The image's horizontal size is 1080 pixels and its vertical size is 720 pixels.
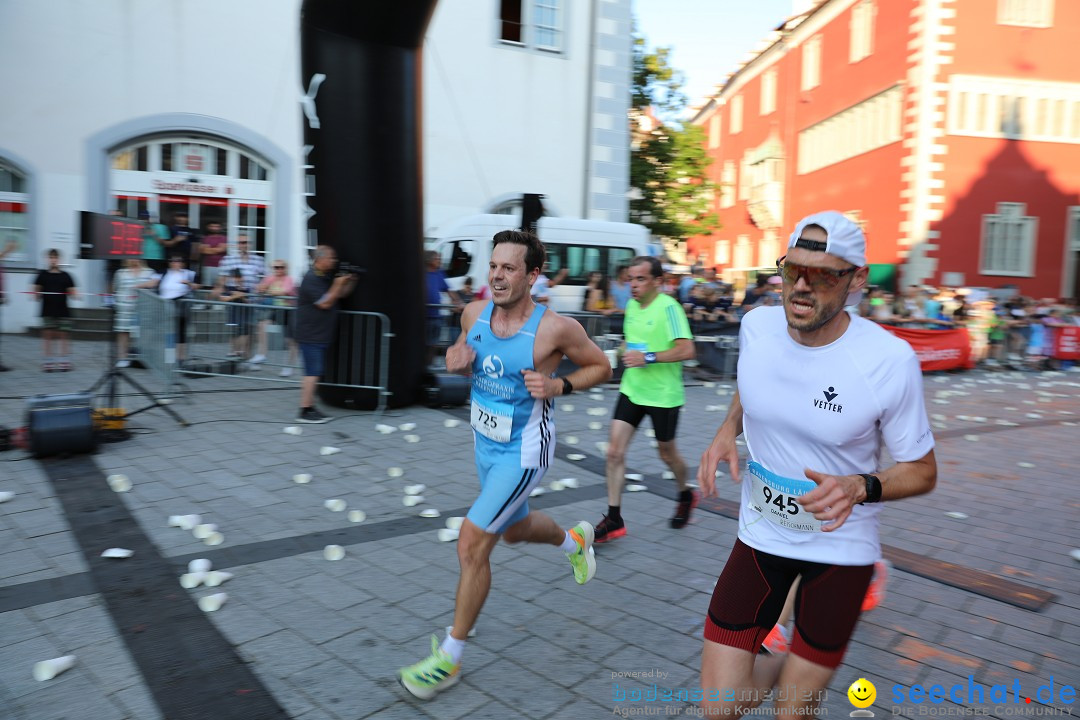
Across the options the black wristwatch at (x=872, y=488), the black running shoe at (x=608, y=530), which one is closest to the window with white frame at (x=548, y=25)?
the black running shoe at (x=608, y=530)

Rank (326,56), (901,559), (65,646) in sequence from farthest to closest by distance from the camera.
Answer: (326,56) → (901,559) → (65,646)

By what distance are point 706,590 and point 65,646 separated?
3.20 m

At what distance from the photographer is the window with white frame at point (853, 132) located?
26.4 m

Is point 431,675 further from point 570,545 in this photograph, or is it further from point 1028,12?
point 1028,12

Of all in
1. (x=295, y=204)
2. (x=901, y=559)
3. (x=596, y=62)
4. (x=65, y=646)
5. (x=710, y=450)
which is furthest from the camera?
(x=596, y=62)

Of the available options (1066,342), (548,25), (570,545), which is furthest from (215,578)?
(1066,342)

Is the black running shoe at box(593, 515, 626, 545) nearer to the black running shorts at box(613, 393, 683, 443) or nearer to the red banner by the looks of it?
the black running shorts at box(613, 393, 683, 443)

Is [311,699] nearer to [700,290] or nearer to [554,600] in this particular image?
[554,600]

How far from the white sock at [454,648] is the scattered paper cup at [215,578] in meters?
1.56

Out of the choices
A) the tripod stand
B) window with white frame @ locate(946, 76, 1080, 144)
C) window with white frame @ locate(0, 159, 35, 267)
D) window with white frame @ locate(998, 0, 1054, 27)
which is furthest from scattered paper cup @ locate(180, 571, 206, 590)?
window with white frame @ locate(998, 0, 1054, 27)

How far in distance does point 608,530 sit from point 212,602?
246 centimetres

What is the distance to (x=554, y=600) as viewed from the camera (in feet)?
14.0

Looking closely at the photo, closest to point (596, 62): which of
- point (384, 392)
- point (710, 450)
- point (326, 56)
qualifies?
point (326, 56)

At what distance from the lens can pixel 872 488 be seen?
231 cm
